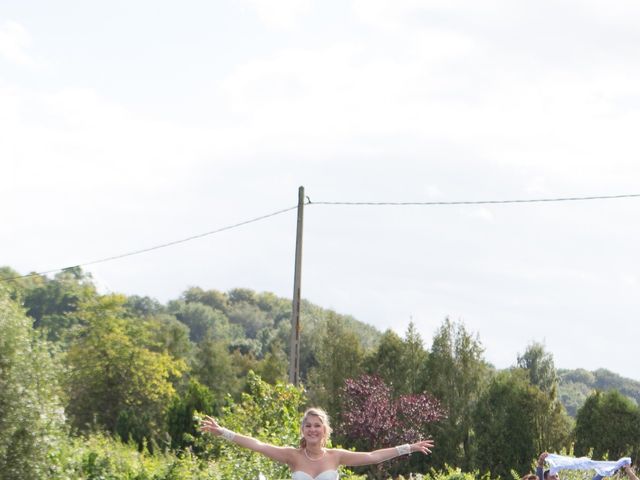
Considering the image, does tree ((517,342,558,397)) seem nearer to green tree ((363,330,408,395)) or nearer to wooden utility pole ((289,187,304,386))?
green tree ((363,330,408,395))

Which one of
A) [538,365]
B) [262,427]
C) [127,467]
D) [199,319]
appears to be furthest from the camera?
[199,319]

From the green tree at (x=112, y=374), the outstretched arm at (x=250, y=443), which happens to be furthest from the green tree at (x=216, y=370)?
the outstretched arm at (x=250, y=443)

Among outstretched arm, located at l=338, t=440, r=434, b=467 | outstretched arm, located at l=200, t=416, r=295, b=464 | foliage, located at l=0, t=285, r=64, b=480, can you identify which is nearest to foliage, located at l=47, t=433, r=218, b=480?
foliage, located at l=0, t=285, r=64, b=480

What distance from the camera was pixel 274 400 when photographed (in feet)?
73.7

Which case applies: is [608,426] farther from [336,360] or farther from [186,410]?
[186,410]

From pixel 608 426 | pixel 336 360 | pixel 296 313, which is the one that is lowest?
pixel 608 426

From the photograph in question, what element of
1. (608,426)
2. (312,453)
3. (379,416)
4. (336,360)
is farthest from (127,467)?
(336,360)

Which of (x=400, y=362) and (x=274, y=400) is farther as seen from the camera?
(x=400, y=362)

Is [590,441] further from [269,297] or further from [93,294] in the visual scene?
[269,297]

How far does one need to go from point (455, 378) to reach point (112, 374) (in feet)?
69.8

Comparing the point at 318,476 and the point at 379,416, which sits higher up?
the point at 318,476

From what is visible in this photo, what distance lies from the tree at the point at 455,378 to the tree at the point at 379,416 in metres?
2.09

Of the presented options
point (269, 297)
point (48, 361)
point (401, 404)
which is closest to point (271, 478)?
point (48, 361)

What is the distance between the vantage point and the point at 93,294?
60969 millimetres
